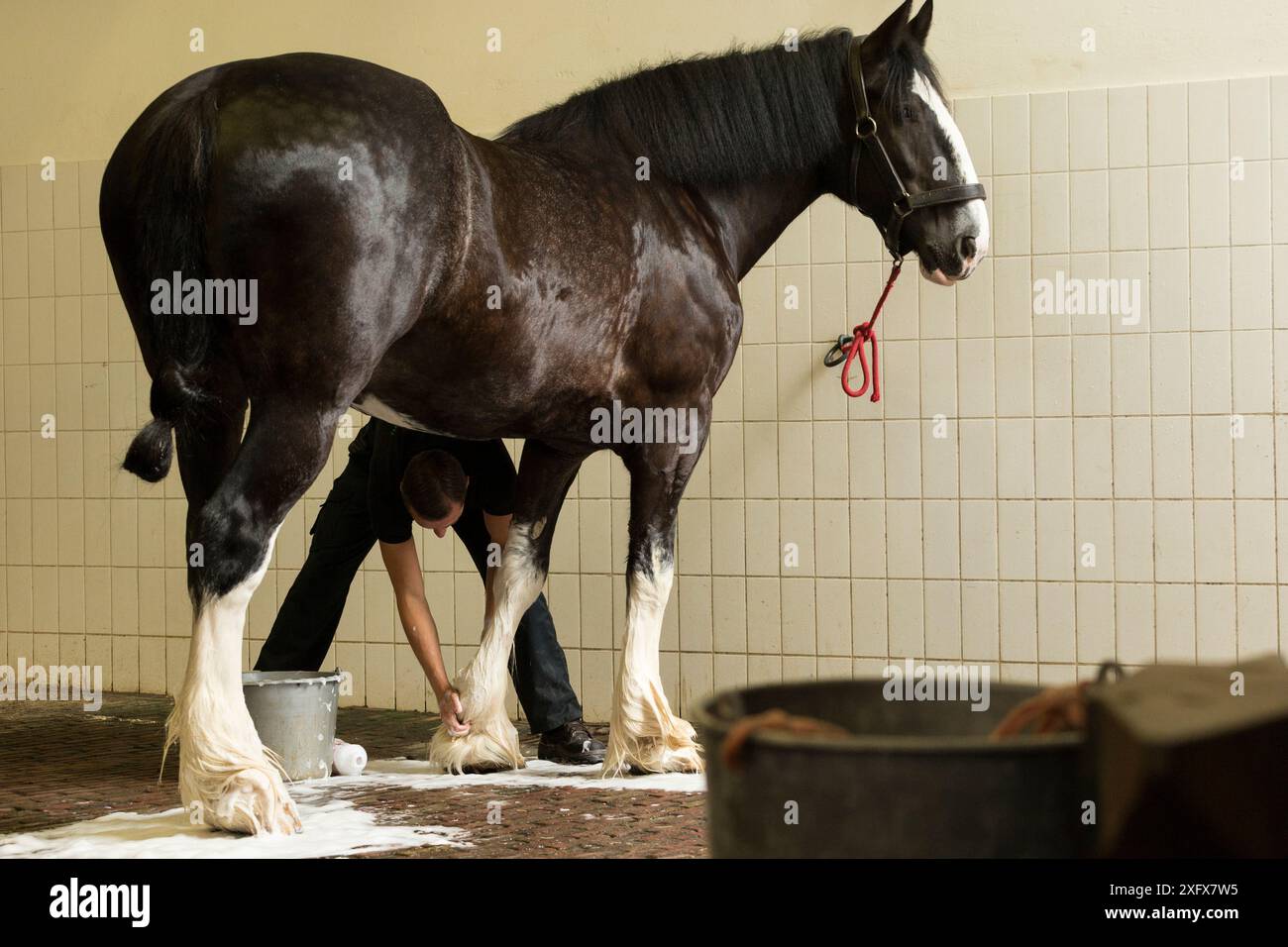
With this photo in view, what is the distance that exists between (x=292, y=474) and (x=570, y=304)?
0.69 m

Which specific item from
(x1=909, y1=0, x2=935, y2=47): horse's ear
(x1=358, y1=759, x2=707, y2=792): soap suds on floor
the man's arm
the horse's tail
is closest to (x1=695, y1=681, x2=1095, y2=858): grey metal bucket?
the horse's tail

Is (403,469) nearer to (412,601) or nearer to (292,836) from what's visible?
(412,601)

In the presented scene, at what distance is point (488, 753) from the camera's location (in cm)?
297

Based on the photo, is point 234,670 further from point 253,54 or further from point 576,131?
point 253,54

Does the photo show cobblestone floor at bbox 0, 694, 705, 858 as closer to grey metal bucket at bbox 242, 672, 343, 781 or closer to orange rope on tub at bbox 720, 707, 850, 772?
grey metal bucket at bbox 242, 672, 343, 781

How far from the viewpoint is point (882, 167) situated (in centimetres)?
304

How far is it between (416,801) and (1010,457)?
207 cm

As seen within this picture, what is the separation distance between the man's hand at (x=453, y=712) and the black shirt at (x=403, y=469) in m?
0.40

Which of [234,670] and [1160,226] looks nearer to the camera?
[234,670]

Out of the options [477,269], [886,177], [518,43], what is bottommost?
[477,269]

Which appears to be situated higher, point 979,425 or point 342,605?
point 979,425

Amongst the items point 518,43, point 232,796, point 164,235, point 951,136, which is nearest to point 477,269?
point 164,235

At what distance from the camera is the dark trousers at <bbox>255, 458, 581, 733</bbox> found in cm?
326
